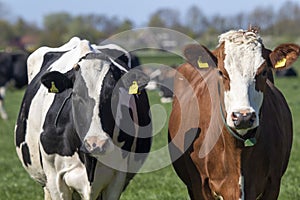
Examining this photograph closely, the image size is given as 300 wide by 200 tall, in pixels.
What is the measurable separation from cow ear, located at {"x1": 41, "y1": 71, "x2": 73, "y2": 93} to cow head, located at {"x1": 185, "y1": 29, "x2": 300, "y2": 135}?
45.6 inches

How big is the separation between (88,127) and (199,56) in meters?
1.09

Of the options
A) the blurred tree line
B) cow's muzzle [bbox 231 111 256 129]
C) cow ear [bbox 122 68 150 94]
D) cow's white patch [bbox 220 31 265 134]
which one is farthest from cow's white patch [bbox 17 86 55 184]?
the blurred tree line

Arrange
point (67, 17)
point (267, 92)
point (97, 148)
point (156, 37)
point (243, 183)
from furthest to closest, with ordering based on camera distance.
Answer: point (67, 17) < point (156, 37) < point (267, 92) < point (243, 183) < point (97, 148)

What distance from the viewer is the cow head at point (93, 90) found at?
5.08 meters

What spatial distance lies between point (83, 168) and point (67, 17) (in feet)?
309

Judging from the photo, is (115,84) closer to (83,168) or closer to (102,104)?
(102,104)

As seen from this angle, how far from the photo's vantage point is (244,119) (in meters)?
4.58

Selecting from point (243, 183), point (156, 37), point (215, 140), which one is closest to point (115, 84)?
point (215, 140)

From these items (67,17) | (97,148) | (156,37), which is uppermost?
(97,148)

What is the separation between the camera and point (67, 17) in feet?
322

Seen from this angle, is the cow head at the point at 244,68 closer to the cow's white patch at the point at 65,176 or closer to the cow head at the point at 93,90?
the cow head at the point at 93,90

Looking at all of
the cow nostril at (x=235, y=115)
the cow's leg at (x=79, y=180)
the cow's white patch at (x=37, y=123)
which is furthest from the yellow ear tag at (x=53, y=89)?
the cow nostril at (x=235, y=115)

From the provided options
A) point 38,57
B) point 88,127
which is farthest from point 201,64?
point 38,57

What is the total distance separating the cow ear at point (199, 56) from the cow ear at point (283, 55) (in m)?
0.49
